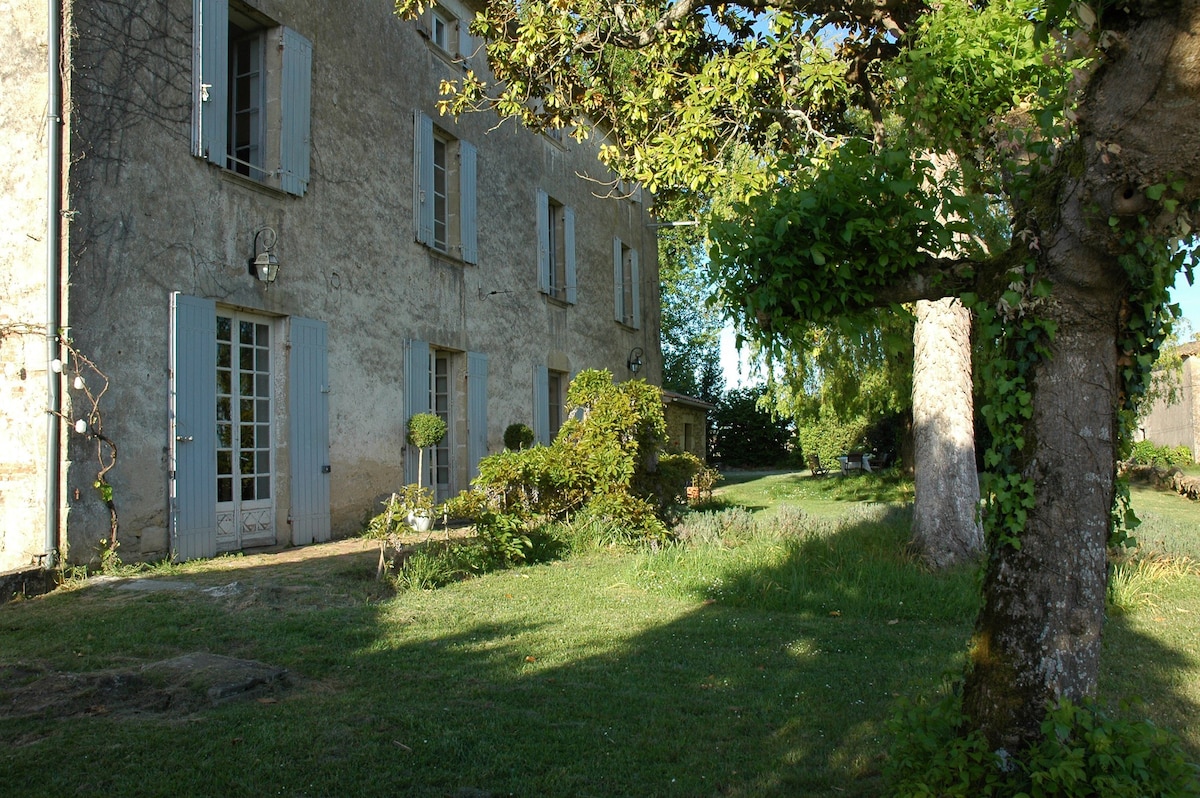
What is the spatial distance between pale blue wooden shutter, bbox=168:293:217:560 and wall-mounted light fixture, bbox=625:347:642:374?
35.6ft

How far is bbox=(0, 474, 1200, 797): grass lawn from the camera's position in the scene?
11.1 feet

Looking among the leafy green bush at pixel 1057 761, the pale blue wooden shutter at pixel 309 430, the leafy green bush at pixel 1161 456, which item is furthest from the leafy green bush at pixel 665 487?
the leafy green bush at pixel 1161 456

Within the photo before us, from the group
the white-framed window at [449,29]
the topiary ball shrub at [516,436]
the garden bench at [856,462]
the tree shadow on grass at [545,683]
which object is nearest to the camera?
the tree shadow on grass at [545,683]

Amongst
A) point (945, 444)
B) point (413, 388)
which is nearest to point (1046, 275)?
point (945, 444)

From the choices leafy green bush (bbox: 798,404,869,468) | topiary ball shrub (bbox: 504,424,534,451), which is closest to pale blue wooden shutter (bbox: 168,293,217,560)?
topiary ball shrub (bbox: 504,424,534,451)

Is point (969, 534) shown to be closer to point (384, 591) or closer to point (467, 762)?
point (384, 591)

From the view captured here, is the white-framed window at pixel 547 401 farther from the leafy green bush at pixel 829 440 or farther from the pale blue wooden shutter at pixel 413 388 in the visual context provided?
the leafy green bush at pixel 829 440

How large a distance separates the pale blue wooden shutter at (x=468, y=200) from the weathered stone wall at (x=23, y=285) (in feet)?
19.2

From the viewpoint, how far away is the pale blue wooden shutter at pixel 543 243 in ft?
47.4

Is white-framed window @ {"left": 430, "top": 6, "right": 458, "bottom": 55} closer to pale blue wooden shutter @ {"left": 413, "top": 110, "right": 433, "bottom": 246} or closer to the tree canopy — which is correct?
pale blue wooden shutter @ {"left": 413, "top": 110, "right": 433, "bottom": 246}

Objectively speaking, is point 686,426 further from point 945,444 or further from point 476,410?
point 945,444

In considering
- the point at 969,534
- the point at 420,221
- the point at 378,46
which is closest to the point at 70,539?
the point at 420,221

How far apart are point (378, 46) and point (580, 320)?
625 cm

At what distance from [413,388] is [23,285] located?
185 inches
